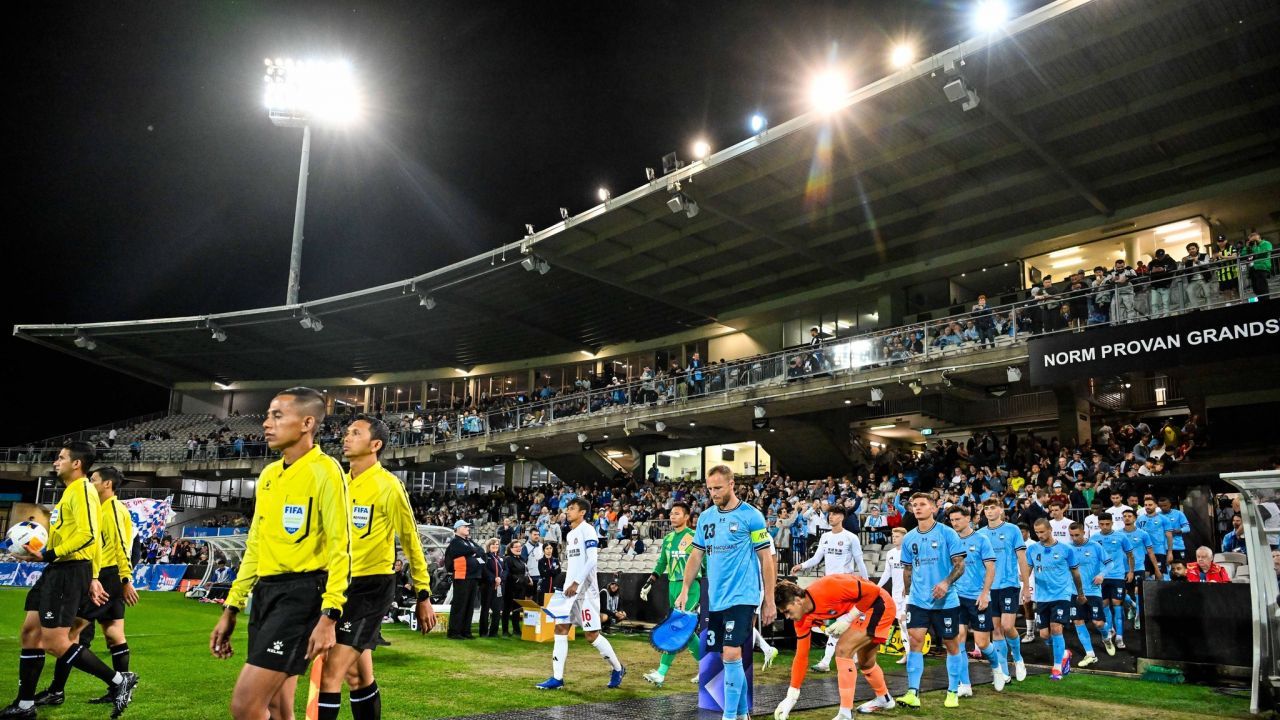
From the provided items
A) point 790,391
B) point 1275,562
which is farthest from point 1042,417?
point 1275,562

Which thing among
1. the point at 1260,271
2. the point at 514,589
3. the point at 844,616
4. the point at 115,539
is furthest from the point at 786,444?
the point at 115,539

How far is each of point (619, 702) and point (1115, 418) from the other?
23.2 metres

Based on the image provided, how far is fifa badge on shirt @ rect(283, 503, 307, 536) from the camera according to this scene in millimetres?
4500

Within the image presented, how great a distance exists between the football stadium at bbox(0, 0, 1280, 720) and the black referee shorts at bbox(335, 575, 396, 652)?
2 centimetres

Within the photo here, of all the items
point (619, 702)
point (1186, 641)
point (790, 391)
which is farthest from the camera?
point (790, 391)

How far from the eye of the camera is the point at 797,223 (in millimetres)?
26234

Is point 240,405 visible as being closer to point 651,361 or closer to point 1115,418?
point 651,361

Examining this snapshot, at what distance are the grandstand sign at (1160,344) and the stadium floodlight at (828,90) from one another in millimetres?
7424

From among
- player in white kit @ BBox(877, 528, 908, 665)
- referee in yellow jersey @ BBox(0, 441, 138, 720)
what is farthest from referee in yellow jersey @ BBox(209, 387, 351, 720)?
player in white kit @ BBox(877, 528, 908, 665)

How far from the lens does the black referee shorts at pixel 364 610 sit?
17.8 feet

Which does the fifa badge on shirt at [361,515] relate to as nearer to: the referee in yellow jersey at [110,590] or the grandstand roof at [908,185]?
the referee in yellow jersey at [110,590]

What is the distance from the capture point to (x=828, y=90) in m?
21.3

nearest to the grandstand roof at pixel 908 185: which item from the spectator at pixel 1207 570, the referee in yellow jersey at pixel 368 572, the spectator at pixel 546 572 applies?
A: the spectator at pixel 1207 570

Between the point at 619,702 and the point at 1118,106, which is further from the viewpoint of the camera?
the point at 1118,106
